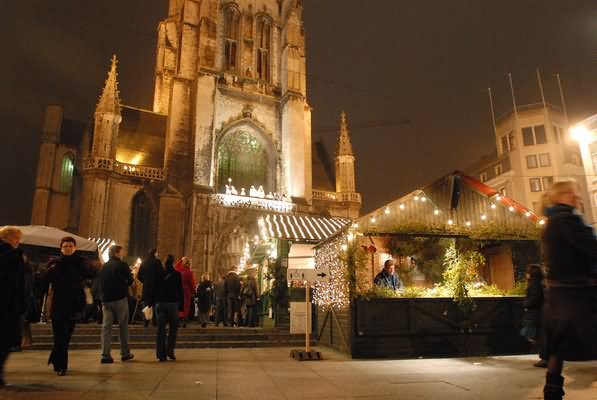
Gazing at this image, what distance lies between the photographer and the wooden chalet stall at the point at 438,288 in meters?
8.51

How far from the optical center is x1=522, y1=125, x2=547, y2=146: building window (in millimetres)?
37219

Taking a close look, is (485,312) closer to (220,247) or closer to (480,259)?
(480,259)

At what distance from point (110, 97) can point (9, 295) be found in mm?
25455

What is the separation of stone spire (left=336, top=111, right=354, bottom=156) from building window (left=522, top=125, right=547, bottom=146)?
16528 mm

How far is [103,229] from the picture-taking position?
80.1ft

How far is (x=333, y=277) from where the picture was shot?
977 cm

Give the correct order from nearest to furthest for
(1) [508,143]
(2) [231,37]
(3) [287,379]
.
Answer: (3) [287,379], (2) [231,37], (1) [508,143]

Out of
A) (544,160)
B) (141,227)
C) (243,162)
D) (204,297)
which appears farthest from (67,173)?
(544,160)

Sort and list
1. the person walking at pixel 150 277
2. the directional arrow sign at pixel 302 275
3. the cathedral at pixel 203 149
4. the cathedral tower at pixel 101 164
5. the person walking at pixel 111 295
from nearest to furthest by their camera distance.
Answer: the person walking at pixel 111 295
the person walking at pixel 150 277
the directional arrow sign at pixel 302 275
the cathedral tower at pixel 101 164
the cathedral at pixel 203 149

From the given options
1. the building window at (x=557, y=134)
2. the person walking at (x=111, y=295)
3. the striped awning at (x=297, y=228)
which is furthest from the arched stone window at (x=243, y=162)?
the building window at (x=557, y=134)

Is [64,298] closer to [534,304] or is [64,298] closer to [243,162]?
[534,304]

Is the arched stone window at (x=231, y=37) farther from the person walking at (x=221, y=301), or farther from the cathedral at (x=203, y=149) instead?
the person walking at (x=221, y=301)

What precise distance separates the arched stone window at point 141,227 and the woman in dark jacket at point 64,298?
21.2 metres

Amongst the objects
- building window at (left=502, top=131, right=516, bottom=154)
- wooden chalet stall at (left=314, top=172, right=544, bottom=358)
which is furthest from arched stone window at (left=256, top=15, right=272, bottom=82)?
wooden chalet stall at (left=314, top=172, right=544, bottom=358)
